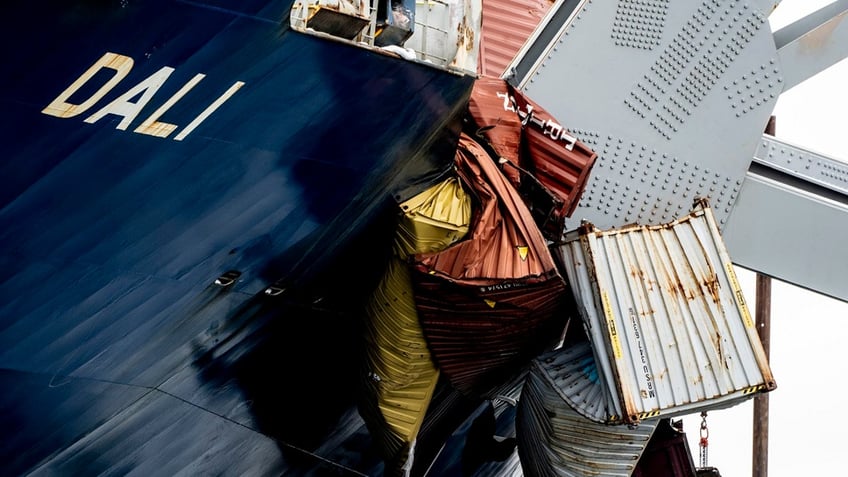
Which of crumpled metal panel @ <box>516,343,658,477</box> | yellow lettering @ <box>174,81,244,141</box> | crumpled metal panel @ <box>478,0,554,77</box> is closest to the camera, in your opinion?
yellow lettering @ <box>174,81,244,141</box>

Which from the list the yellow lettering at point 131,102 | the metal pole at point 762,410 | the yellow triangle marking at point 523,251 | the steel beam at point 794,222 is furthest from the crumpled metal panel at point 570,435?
the metal pole at point 762,410

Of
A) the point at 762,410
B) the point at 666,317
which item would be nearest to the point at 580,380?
the point at 666,317

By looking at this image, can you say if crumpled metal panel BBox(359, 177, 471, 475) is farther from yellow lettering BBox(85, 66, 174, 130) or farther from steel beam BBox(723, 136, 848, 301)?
steel beam BBox(723, 136, 848, 301)

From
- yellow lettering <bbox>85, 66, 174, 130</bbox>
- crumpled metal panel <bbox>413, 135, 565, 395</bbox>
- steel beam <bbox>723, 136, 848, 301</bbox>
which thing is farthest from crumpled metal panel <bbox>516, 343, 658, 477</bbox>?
yellow lettering <bbox>85, 66, 174, 130</bbox>

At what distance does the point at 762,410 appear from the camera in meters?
19.6

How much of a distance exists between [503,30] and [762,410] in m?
10.2

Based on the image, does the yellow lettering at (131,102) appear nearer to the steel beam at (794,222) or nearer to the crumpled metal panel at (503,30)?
the crumpled metal panel at (503,30)

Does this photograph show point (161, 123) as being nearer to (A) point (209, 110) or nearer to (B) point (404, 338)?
(A) point (209, 110)

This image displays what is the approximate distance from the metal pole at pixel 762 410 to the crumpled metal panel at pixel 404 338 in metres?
11.7

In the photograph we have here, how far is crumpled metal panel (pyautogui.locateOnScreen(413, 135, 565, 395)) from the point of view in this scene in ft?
27.0

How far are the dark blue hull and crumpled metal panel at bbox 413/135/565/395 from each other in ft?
1.90

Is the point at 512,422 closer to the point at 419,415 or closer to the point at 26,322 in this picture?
the point at 419,415

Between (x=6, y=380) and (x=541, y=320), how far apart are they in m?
4.15

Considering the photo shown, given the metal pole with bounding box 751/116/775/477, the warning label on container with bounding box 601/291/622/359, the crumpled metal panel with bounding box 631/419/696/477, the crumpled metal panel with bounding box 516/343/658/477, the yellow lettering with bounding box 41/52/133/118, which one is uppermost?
the yellow lettering with bounding box 41/52/133/118
